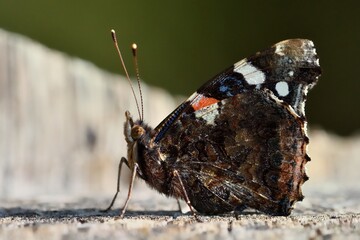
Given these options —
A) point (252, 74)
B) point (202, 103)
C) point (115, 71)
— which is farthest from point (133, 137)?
point (115, 71)

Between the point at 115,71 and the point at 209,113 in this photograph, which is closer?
the point at 209,113

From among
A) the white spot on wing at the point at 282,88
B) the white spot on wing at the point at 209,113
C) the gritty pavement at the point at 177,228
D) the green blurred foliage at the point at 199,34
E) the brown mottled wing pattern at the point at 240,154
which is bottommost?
the gritty pavement at the point at 177,228

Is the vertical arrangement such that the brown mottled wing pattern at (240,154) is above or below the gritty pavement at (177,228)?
above

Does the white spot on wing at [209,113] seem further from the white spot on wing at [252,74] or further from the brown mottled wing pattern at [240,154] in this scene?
the white spot on wing at [252,74]

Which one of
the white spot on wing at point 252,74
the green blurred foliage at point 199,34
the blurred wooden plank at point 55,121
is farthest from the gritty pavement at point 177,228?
the green blurred foliage at point 199,34

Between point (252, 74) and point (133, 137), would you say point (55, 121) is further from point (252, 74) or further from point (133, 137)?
point (252, 74)

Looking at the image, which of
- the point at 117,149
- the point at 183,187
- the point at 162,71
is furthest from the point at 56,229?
the point at 162,71

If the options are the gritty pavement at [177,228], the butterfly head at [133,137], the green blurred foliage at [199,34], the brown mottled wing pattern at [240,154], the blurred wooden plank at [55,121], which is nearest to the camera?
the gritty pavement at [177,228]
